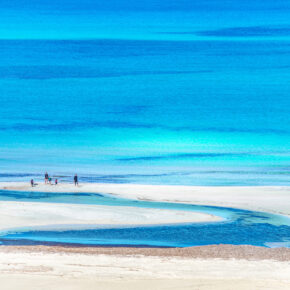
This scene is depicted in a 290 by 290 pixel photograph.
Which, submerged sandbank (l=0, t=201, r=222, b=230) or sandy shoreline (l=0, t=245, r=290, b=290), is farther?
submerged sandbank (l=0, t=201, r=222, b=230)

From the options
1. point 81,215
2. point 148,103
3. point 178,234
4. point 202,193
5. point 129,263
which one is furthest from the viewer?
point 148,103

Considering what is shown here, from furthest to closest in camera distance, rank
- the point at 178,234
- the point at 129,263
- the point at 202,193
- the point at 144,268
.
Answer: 1. the point at 202,193
2. the point at 178,234
3. the point at 129,263
4. the point at 144,268

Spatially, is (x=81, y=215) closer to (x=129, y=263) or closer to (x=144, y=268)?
(x=129, y=263)

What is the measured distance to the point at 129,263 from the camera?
1282 centimetres

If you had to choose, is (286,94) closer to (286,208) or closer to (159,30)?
(159,30)

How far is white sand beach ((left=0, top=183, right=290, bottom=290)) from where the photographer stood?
11.2m

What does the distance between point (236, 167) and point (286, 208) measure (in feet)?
41.1

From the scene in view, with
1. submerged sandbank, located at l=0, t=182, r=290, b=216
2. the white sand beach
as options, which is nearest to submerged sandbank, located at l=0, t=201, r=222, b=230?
the white sand beach

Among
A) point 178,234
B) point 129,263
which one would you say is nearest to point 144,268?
point 129,263

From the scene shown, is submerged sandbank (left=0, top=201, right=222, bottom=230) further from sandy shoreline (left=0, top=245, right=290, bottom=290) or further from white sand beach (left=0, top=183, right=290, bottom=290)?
sandy shoreline (left=0, top=245, right=290, bottom=290)

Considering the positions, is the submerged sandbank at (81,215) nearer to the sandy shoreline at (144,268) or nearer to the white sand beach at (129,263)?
the white sand beach at (129,263)

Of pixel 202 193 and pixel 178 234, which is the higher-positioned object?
pixel 202 193

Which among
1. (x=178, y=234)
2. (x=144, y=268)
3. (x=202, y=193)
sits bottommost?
(x=144, y=268)

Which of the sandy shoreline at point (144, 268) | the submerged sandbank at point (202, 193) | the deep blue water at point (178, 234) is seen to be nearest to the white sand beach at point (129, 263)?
the sandy shoreline at point (144, 268)
